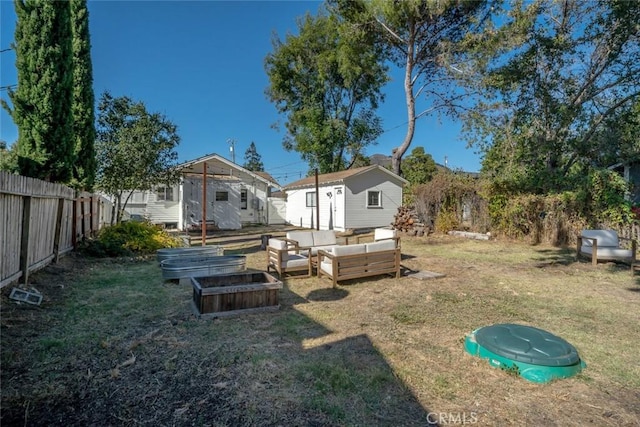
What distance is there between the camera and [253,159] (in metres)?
62.4

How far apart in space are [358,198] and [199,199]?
8.59 m

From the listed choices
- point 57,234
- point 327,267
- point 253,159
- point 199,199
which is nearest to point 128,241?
point 57,234

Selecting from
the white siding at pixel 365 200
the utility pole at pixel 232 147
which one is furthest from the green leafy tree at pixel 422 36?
the utility pole at pixel 232 147

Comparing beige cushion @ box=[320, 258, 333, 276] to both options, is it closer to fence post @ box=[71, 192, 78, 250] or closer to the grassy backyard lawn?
the grassy backyard lawn

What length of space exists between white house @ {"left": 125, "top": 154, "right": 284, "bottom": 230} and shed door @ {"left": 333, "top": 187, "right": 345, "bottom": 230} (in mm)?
5468

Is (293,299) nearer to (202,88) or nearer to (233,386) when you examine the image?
(233,386)

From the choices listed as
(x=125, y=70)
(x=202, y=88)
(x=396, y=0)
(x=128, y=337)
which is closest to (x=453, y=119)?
(x=396, y=0)

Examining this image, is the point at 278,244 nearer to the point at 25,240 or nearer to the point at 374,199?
the point at 25,240

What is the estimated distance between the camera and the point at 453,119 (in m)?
17.1

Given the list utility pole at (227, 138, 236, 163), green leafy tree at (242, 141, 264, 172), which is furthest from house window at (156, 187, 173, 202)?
green leafy tree at (242, 141, 264, 172)

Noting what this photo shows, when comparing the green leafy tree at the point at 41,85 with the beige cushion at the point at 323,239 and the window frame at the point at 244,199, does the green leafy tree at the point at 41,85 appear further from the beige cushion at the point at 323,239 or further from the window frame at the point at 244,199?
Answer: the window frame at the point at 244,199

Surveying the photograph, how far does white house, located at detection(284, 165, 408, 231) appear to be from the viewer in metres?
16.6

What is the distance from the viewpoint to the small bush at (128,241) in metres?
8.52

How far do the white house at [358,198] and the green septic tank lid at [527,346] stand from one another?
13249 mm
